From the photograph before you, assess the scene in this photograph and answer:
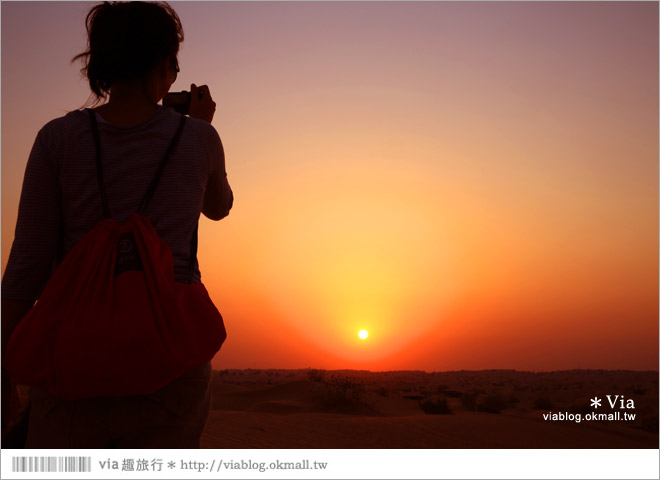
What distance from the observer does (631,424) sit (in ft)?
51.8

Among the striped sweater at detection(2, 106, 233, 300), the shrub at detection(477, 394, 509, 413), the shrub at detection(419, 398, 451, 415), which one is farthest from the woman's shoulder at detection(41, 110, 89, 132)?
the shrub at detection(477, 394, 509, 413)

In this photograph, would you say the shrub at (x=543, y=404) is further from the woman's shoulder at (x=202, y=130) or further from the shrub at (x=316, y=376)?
the woman's shoulder at (x=202, y=130)

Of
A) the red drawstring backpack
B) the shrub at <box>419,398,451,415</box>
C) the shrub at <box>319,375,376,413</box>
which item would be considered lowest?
the shrub at <box>419,398,451,415</box>

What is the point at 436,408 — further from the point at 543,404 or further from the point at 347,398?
the point at 543,404

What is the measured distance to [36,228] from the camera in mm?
2008

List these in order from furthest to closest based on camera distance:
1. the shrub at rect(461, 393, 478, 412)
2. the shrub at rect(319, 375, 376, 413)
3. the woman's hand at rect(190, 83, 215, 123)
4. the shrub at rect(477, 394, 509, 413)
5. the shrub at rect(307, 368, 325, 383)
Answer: the shrub at rect(307, 368, 325, 383), the shrub at rect(461, 393, 478, 412), the shrub at rect(477, 394, 509, 413), the shrub at rect(319, 375, 376, 413), the woman's hand at rect(190, 83, 215, 123)

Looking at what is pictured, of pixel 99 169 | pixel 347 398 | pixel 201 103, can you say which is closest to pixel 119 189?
pixel 99 169

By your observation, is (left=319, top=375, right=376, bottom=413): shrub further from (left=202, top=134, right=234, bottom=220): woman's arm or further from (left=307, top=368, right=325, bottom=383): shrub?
(left=202, top=134, right=234, bottom=220): woman's arm

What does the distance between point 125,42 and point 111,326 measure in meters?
1.01

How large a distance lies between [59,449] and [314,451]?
209cm

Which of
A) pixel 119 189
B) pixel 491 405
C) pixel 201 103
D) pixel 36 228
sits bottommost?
pixel 491 405

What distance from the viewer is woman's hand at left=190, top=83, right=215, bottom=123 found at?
254 centimetres

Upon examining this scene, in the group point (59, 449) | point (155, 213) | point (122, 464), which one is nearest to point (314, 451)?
point (122, 464)

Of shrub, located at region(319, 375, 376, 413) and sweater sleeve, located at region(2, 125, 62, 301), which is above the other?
sweater sleeve, located at region(2, 125, 62, 301)
